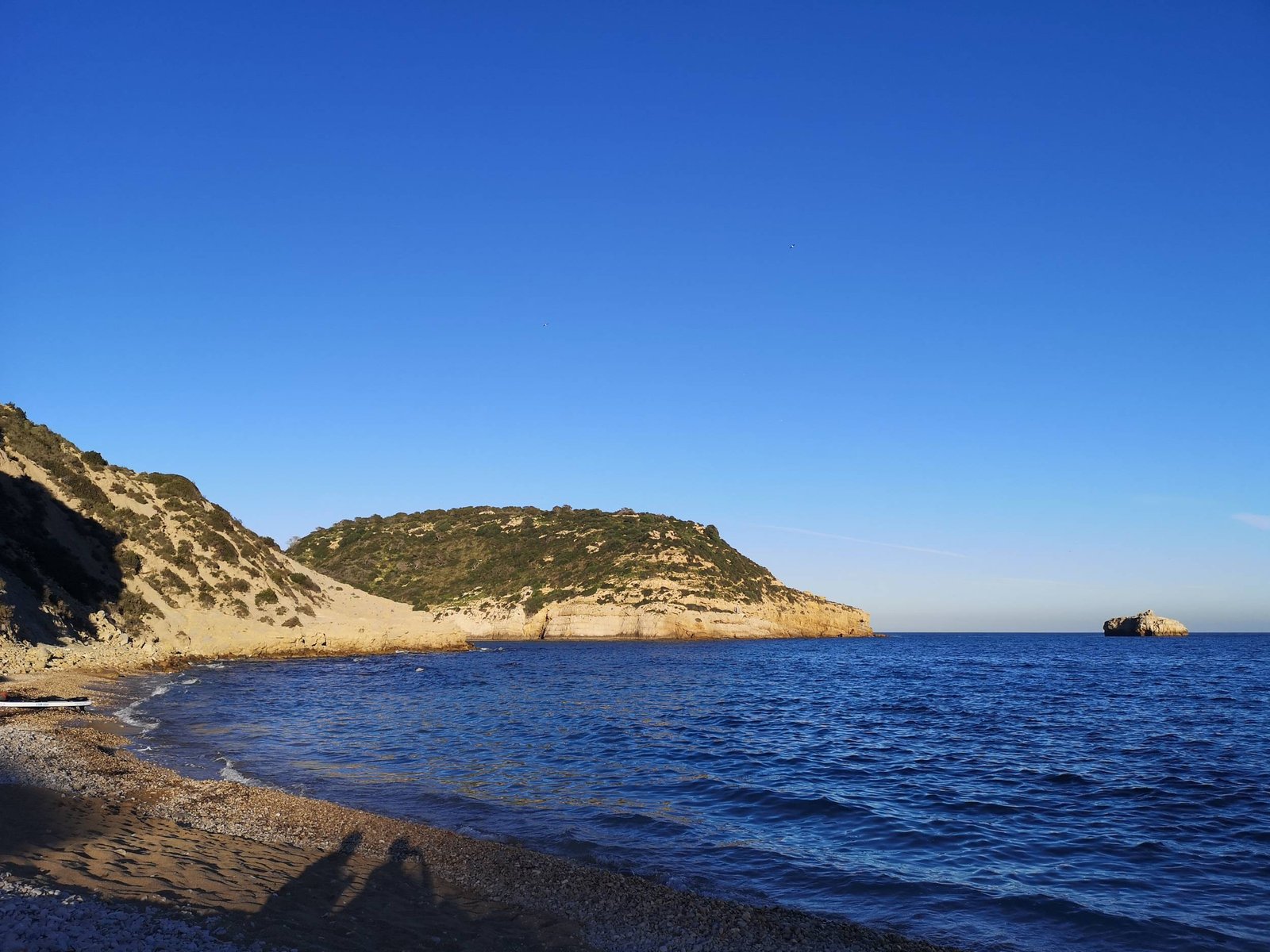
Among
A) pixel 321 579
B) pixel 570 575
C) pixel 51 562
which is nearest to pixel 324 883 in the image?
pixel 51 562

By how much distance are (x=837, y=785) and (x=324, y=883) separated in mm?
12613

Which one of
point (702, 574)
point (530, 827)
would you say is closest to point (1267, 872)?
point (530, 827)

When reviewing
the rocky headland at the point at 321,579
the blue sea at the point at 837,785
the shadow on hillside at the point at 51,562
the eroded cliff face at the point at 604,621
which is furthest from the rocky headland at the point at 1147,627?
the shadow on hillside at the point at 51,562

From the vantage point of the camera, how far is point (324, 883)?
10.5 metres

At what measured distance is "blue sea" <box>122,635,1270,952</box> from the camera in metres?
11.6

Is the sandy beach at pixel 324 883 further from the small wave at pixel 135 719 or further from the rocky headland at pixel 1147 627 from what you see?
the rocky headland at pixel 1147 627

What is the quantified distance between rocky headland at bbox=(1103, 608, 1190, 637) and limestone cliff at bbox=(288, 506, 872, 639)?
67.0m

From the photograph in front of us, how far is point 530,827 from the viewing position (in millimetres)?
14570

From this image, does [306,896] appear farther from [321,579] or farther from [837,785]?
[321,579]

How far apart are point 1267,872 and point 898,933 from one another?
7.20m

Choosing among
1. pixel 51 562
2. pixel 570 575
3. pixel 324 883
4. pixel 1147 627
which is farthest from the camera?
pixel 1147 627

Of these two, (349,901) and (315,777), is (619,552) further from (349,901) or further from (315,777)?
(349,901)

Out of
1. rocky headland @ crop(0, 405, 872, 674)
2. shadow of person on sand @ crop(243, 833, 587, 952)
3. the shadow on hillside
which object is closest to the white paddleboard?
rocky headland @ crop(0, 405, 872, 674)

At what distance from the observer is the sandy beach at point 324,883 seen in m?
8.76
